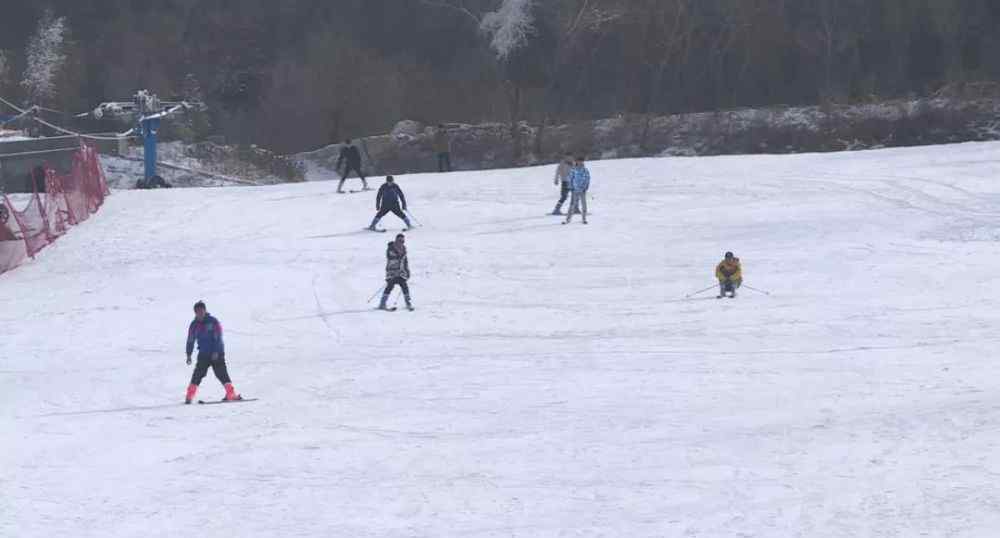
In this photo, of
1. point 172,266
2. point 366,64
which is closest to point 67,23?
point 366,64

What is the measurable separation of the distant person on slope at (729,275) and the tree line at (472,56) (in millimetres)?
28669

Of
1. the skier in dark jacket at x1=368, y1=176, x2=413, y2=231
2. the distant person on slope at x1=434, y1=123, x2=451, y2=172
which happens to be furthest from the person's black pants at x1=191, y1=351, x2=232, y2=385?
the distant person on slope at x1=434, y1=123, x2=451, y2=172

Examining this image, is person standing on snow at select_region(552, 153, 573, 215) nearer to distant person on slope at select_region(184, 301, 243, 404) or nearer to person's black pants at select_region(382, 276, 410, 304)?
person's black pants at select_region(382, 276, 410, 304)

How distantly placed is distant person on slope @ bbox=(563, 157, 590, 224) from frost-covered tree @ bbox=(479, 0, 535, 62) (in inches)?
939

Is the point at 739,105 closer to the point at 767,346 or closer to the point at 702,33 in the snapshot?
the point at 702,33

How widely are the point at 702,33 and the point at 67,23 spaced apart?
28.0 meters

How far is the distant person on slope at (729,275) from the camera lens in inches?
968

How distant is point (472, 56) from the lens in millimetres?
61938

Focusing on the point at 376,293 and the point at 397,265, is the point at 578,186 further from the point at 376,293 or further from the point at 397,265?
the point at 397,265

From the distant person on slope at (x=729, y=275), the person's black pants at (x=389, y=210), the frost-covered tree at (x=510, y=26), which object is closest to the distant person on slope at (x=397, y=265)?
the distant person on slope at (x=729, y=275)

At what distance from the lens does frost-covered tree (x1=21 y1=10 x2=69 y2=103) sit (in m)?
60.2

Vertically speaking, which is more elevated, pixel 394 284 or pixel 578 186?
pixel 578 186

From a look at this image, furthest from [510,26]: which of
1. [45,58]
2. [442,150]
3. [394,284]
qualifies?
[394,284]

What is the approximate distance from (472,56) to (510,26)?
6.46m
